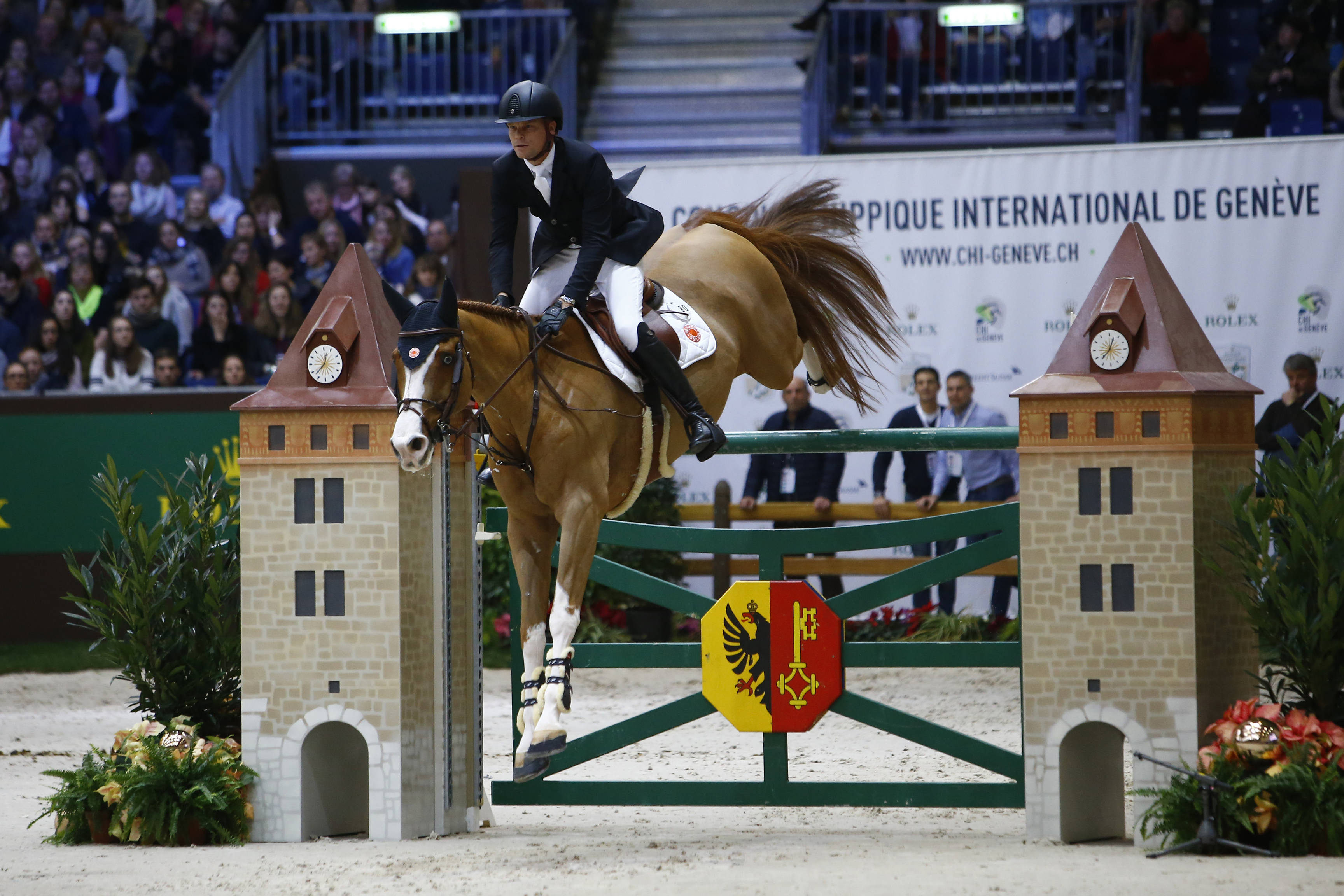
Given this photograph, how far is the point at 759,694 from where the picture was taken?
4.86 meters

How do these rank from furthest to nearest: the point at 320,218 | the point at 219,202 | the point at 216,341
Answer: the point at 219,202
the point at 320,218
the point at 216,341

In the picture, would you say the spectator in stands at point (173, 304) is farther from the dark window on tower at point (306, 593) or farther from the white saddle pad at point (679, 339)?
the white saddle pad at point (679, 339)

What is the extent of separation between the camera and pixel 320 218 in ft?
40.3

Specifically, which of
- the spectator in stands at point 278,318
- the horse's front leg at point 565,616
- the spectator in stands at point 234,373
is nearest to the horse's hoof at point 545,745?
the horse's front leg at point 565,616

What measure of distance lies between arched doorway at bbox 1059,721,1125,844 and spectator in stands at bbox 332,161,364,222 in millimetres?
9193

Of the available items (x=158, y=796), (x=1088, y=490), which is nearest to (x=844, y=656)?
(x=1088, y=490)

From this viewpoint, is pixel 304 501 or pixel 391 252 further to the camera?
pixel 391 252

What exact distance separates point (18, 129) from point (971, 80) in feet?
29.4

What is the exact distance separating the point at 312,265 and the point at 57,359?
214 centimetres

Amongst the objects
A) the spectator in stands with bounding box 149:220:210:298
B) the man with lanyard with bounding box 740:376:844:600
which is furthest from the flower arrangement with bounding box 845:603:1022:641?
the spectator in stands with bounding box 149:220:210:298

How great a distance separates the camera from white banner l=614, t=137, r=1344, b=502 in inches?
332

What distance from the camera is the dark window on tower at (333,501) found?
4.84 meters

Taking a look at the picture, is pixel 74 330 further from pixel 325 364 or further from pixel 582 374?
pixel 582 374

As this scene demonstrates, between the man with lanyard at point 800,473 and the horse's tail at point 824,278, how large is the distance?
279 cm
